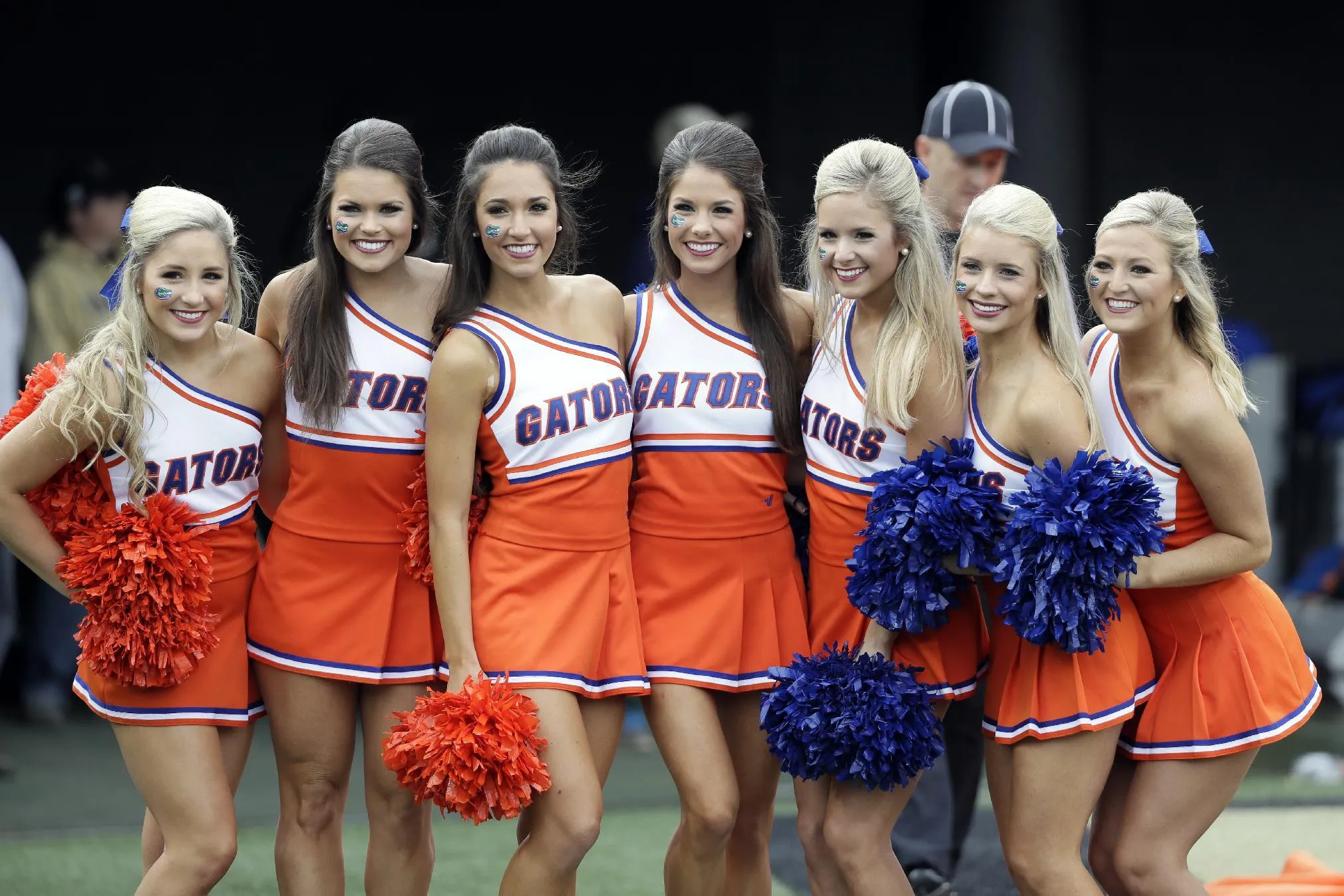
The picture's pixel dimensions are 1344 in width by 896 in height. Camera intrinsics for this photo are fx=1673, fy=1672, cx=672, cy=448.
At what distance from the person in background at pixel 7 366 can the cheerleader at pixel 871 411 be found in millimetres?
3028

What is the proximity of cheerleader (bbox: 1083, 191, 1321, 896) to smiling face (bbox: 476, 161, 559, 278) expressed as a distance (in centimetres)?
103

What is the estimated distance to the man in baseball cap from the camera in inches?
165

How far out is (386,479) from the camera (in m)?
3.21

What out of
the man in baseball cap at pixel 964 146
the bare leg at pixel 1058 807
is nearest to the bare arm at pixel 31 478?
the bare leg at pixel 1058 807

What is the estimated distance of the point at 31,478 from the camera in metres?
3.09

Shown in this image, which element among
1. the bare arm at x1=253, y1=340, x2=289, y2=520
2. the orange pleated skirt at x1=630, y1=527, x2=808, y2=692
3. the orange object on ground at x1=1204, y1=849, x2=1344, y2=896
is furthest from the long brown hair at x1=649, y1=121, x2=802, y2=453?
the orange object on ground at x1=1204, y1=849, x2=1344, y2=896

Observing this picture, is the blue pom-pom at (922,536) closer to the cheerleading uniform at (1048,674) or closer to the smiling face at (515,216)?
the cheerleading uniform at (1048,674)

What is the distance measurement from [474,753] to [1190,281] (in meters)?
1.54

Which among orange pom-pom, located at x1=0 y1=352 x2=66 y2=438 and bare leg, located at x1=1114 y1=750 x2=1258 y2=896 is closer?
bare leg, located at x1=1114 y1=750 x2=1258 y2=896

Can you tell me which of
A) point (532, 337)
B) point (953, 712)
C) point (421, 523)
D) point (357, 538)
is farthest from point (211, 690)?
point (953, 712)

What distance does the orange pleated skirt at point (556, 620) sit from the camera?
3.07m

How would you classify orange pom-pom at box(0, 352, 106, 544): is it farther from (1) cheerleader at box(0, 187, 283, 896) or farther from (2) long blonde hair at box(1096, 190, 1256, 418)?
(2) long blonde hair at box(1096, 190, 1256, 418)

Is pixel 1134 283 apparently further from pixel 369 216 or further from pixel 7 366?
pixel 7 366

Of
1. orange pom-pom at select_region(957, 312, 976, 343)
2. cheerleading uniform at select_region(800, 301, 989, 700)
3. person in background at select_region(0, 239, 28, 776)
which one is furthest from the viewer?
person in background at select_region(0, 239, 28, 776)
